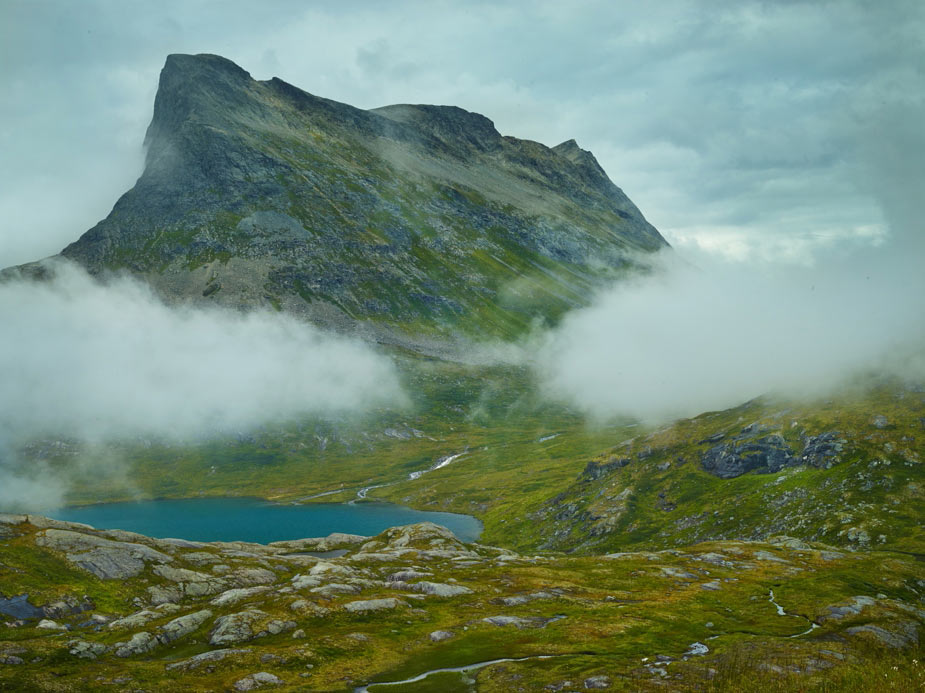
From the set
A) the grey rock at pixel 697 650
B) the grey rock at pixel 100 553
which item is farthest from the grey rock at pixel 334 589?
the grey rock at pixel 697 650

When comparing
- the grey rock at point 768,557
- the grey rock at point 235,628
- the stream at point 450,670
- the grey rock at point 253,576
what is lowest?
the grey rock at point 768,557

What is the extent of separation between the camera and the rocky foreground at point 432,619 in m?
56.7

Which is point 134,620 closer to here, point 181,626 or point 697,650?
point 181,626

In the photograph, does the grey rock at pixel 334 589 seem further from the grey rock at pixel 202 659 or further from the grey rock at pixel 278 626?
the grey rock at pixel 202 659

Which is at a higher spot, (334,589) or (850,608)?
(334,589)

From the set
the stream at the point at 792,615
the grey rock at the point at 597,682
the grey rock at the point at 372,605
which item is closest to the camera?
the grey rock at the point at 597,682

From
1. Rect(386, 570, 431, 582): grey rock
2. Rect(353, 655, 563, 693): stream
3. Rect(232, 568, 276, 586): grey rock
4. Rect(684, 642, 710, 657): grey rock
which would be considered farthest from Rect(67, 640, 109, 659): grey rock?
Rect(684, 642, 710, 657): grey rock

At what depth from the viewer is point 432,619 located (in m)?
78.2

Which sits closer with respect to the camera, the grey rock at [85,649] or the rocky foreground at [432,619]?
the rocky foreground at [432,619]

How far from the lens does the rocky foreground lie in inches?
2233

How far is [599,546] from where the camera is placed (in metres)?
183

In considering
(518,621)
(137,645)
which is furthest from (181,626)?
(518,621)

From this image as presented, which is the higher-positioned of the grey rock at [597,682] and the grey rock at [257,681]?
the grey rock at [257,681]

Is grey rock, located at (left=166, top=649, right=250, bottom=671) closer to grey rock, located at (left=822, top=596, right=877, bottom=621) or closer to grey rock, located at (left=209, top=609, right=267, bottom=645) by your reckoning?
grey rock, located at (left=209, top=609, right=267, bottom=645)
